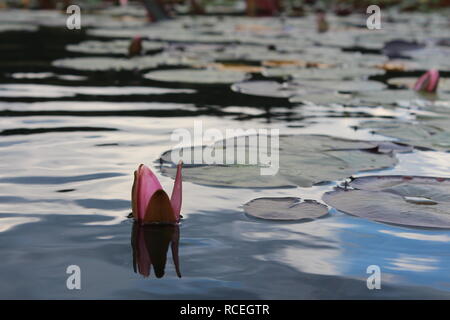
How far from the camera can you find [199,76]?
534 cm

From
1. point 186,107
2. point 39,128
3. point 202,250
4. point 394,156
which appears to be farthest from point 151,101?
point 202,250

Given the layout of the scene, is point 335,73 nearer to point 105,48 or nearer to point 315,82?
point 315,82

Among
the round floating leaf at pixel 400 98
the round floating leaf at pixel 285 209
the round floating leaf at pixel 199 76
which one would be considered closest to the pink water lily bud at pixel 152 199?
the round floating leaf at pixel 285 209

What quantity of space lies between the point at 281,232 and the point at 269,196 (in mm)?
364

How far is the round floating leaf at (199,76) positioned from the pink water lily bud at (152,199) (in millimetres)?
3027

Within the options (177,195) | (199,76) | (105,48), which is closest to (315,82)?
(199,76)

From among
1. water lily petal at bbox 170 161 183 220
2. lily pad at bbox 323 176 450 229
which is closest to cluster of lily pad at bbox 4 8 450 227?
lily pad at bbox 323 176 450 229

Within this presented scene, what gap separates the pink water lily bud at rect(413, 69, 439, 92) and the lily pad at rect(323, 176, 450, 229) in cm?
243

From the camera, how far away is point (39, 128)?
145 inches

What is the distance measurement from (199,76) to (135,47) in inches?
54.9

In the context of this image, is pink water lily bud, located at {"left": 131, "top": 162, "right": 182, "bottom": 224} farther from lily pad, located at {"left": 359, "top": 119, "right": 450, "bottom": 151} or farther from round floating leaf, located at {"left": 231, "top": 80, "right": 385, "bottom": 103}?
round floating leaf, located at {"left": 231, "top": 80, "right": 385, "bottom": 103}

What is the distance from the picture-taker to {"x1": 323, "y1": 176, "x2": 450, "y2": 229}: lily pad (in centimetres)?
231

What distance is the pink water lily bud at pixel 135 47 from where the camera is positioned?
21.2 feet

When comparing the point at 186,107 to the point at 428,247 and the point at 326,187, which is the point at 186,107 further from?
the point at 428,247
